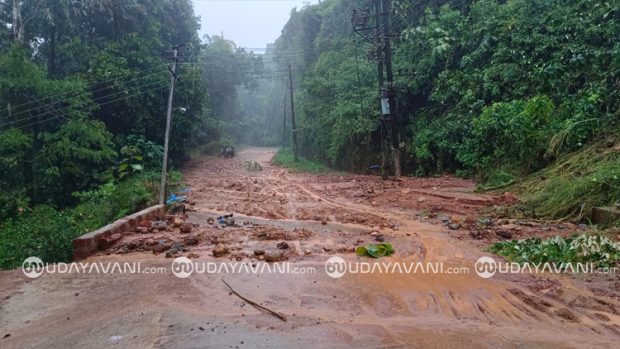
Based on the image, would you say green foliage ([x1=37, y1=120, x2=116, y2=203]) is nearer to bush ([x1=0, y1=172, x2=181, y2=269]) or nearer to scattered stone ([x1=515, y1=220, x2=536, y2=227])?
bush ([x1=0, y1=172, x2=181, y2=269])

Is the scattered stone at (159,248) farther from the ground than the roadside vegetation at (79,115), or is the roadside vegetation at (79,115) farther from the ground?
the roadside vegetation at (79,115)

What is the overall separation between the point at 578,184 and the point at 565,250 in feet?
8.29

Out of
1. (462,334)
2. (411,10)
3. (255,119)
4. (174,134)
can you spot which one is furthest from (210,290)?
(255,119)

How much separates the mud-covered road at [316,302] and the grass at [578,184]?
0.77 metres

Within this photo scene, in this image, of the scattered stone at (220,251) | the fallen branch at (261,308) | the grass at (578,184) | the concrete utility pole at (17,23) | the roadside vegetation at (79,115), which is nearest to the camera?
the fallen branch at (261,308)

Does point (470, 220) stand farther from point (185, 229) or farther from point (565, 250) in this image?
point (185, 229)

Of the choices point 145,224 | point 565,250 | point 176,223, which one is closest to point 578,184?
point 565,250

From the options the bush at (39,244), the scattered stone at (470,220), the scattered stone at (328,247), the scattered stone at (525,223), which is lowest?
the bush at (39,244)

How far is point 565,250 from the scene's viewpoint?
5074mm

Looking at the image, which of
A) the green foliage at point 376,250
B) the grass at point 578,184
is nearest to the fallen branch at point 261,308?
the green foliage at point 376,250

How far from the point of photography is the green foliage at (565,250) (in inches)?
189

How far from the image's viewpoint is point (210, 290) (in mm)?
4590

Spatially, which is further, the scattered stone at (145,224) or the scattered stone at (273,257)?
the scattered stone at (145,224)

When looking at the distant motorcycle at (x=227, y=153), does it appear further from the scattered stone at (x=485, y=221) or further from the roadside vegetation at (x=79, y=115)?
the scattered stone at (x=485, y=221)
